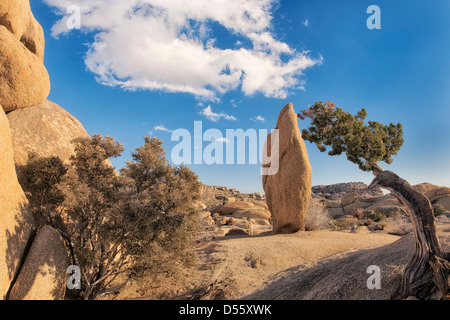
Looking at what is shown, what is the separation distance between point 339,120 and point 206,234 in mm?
12208

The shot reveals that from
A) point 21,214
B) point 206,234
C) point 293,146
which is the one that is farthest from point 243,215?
point 21,214

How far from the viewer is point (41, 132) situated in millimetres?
9609

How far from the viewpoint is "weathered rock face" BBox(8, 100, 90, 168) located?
877cm

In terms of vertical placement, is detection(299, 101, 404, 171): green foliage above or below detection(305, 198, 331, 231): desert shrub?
above

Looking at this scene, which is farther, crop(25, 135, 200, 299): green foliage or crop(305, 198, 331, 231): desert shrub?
crop(305, 198, 331, 231): desert shrub

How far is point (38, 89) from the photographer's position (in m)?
10.1

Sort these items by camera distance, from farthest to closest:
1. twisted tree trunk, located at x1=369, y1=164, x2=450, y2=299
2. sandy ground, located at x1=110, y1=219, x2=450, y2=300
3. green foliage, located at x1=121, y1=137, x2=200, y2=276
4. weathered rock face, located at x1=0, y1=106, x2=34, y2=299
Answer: green foliage, located at x1=121, y1=137, x2=200, y2=276
weathered rock face, located at x1=0, y1=106, x2=34, y2=299
sandy ground, located at x1=110, y1=219, x2=450, y2=300
twisted tree trunk, located at x1=369, y1=164, x2=450, y2=299

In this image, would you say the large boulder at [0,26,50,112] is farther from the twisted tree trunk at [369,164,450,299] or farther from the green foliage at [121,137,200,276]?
the twisted tree trunk at [369,164,450,299]

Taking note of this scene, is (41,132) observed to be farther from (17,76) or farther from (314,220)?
(314,220)

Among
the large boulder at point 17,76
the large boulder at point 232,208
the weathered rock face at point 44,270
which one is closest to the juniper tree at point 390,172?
the weathered rock face at point 44,270

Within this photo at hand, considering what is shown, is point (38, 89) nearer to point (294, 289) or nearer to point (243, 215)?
point (294, 289)

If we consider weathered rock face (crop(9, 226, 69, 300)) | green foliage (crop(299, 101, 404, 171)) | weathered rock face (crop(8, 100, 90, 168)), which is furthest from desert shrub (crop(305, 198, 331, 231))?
weathered rock face (crop(8, 100, 90, 168))

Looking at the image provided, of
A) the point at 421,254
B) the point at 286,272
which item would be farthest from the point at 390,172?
the point at 286,272

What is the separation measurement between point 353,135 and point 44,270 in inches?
393
